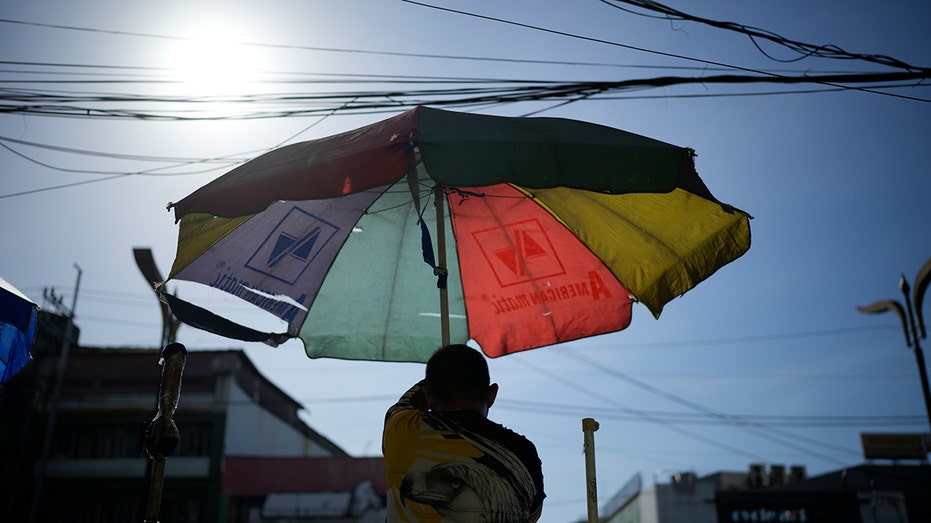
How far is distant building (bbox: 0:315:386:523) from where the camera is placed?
79.7 ft

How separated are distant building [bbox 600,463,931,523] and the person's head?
30607 mm

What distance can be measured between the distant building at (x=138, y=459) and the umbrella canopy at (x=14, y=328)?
21000mm

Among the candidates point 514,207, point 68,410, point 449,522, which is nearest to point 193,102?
point 514,207

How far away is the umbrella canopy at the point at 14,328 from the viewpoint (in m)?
4.12

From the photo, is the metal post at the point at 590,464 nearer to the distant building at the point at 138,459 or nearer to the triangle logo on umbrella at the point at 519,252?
the triangle logo on umbrella at the point at 519,252

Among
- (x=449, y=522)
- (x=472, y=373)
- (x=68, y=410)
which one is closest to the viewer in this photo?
(x=449, y=522)

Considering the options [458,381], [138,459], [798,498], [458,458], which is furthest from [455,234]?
[798,498]

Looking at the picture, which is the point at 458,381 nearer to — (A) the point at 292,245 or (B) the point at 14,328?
(A) the point at 292,245

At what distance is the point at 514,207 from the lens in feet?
14.3

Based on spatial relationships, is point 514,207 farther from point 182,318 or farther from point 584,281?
point 182,318

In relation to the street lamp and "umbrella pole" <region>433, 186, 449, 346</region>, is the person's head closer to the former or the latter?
"umbrella pole" <region>433, 186, 449, 346</region>

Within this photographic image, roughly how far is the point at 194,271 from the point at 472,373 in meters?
2.01

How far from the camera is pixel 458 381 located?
251 cm

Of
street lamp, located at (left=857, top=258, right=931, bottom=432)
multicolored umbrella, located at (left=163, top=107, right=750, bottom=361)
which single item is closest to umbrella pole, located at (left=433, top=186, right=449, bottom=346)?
multicolored umbrella, located at (left=163, top=107, right=750, bottom=361)
